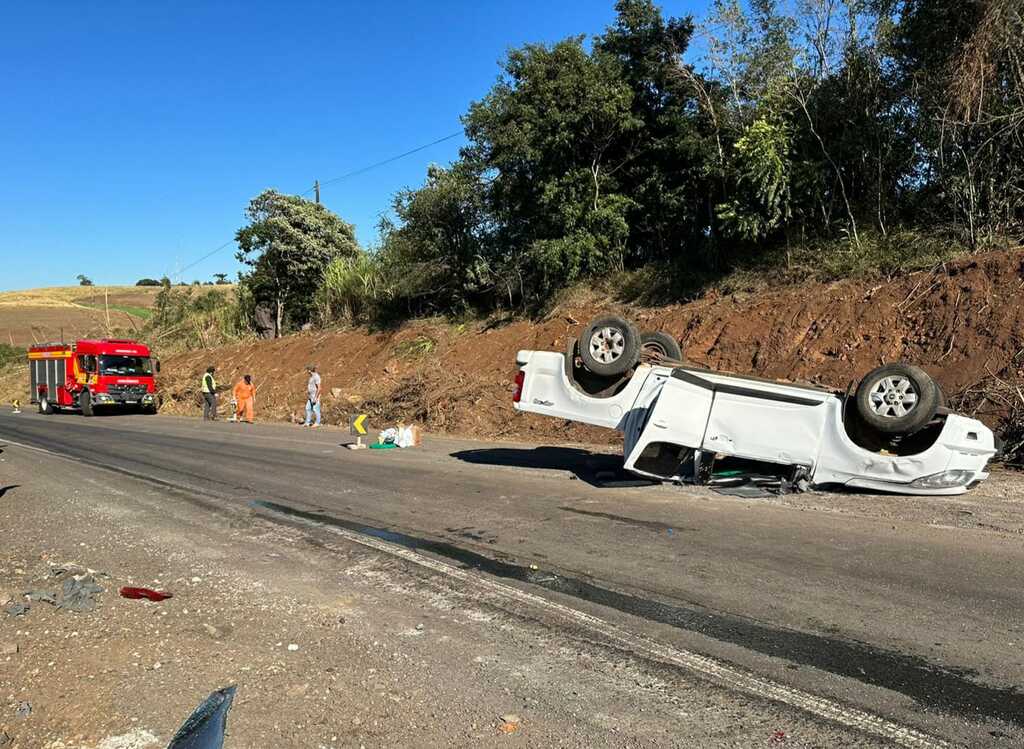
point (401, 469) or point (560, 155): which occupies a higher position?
point (560, 155)

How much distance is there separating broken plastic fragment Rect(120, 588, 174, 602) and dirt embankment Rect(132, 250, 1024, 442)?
9.97m

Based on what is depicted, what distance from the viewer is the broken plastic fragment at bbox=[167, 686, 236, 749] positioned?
10.1 ft

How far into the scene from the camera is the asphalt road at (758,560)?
3.71 metres

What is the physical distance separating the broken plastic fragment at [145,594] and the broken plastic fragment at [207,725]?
1.80 meters

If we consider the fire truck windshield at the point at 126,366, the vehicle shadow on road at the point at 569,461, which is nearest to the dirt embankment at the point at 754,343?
the vehicle shadow on road at the point at 569,461

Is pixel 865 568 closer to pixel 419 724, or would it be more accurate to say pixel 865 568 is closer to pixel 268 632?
pixel 419 724

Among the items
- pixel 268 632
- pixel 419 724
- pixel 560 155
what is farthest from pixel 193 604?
pixel 560 155

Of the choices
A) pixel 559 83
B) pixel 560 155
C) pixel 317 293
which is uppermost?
pixel 559 83

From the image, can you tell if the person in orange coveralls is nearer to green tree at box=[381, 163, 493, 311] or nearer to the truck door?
green tree at box=[381, 163, 493, 311]

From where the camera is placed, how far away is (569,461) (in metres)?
11.4

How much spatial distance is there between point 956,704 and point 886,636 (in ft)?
2.63

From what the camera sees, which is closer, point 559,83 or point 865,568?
point 865,568

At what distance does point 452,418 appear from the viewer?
1725 cm

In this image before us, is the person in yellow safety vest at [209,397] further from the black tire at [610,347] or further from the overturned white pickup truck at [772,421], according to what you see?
the black tire at [610,347]
